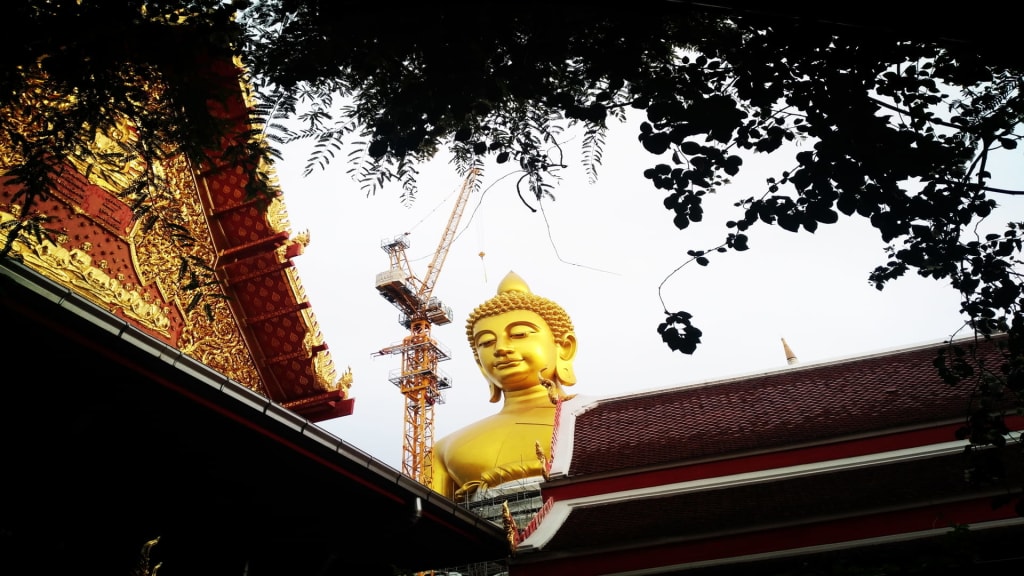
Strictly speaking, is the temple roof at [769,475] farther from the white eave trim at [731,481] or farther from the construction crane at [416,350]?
the construction crane at [416,350]

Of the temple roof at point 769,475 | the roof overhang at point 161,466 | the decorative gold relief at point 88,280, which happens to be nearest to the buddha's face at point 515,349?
the temple roof at point 769,475

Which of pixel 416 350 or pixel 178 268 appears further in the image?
pixel 416 350

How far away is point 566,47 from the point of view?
2.97 meters

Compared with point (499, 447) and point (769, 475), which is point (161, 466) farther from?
point (499, 447)

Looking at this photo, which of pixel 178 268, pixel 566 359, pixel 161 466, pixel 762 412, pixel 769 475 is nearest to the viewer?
pixel 161 466

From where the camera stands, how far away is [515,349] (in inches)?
667

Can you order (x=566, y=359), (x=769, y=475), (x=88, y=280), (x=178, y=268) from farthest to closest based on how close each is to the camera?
(x=566, y=359) → (x=178, y=268) → (x=769, y=475) → (x=88, y=280)

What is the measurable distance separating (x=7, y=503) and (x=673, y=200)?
4002 millimetres

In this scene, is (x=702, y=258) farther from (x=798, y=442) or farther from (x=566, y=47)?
(x=798, y=442)

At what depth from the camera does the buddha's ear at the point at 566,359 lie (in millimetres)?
17141

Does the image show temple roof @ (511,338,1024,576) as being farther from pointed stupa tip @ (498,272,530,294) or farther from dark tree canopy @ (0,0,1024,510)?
pointed stupa tip @ (498,272,530,294)

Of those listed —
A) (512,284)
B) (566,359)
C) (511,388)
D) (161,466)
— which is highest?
(512,284)

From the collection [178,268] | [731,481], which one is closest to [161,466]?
[178,268]

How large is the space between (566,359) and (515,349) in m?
1.37
